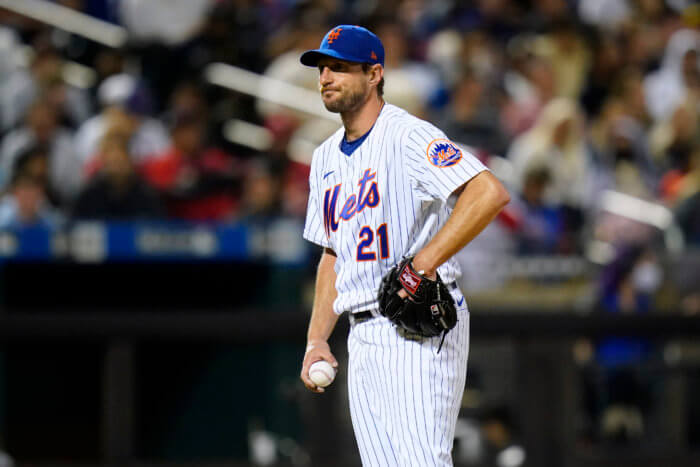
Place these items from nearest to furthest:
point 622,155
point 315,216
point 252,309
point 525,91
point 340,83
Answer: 1. point 340,83
2. point 315,216
3. point 252,309
4. point 622,155
5. point 525,91

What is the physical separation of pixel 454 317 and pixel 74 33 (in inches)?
276

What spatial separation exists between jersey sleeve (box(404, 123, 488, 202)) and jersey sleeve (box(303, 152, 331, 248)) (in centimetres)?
48

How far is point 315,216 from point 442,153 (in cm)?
69

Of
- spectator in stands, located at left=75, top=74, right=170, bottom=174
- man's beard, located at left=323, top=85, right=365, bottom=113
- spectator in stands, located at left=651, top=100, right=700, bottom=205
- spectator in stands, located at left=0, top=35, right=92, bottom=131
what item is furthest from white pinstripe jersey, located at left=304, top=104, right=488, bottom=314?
spectator in stands, located at left=651, top=100, right=700, bottom=205

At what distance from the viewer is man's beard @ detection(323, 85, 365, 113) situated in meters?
3.42

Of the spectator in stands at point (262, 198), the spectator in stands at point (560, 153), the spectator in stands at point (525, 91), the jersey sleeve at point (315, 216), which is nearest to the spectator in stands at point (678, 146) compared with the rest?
the spectator in stands at point (560, 153)

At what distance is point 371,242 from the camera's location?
3.43m

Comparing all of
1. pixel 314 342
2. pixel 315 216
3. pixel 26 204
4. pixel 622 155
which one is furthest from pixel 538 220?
pixel 314 342

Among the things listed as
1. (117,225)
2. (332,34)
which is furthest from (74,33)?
(332,34)

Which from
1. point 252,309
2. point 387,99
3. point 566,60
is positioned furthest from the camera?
point 566,60

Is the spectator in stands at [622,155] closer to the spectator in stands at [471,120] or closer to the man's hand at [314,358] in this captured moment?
the spectator in stands at [471,120]

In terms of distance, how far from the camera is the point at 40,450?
6246 mm

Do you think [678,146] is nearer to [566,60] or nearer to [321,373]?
[566,60]

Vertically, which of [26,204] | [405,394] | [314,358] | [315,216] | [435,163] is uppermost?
[26,204]
